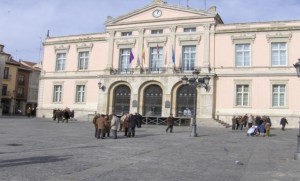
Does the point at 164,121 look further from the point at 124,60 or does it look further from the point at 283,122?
the point at 283,122

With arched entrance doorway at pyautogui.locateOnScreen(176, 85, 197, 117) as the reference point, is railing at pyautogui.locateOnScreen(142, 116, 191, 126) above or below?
below

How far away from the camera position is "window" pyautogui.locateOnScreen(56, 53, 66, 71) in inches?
1873

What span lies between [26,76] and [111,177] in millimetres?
63286

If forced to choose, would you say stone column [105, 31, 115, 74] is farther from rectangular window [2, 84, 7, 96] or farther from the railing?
rectangular window [2, 84, 7, 96]

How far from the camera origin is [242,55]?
3869 centimetres

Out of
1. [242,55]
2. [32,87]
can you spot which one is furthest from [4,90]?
[242,55]

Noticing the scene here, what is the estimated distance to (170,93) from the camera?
1555 inches

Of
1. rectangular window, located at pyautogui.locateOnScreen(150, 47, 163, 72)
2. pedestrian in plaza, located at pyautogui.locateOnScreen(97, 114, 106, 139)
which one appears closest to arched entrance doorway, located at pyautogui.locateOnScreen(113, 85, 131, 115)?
rectangular window, located at pyautogui.locateOnScreen(150, 47, 163, 72)

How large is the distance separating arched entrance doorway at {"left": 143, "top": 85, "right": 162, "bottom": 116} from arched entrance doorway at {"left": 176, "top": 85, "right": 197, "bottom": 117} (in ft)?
7.22

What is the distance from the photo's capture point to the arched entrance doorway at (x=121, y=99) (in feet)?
139

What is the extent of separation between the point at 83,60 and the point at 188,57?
543 inches

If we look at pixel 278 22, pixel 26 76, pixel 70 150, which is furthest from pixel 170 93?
pixel 26 76

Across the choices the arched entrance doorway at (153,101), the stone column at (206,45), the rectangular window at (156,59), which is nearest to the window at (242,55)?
the stone column at (206,45)

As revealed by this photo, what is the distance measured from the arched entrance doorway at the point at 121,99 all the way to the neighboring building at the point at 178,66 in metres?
0.12
